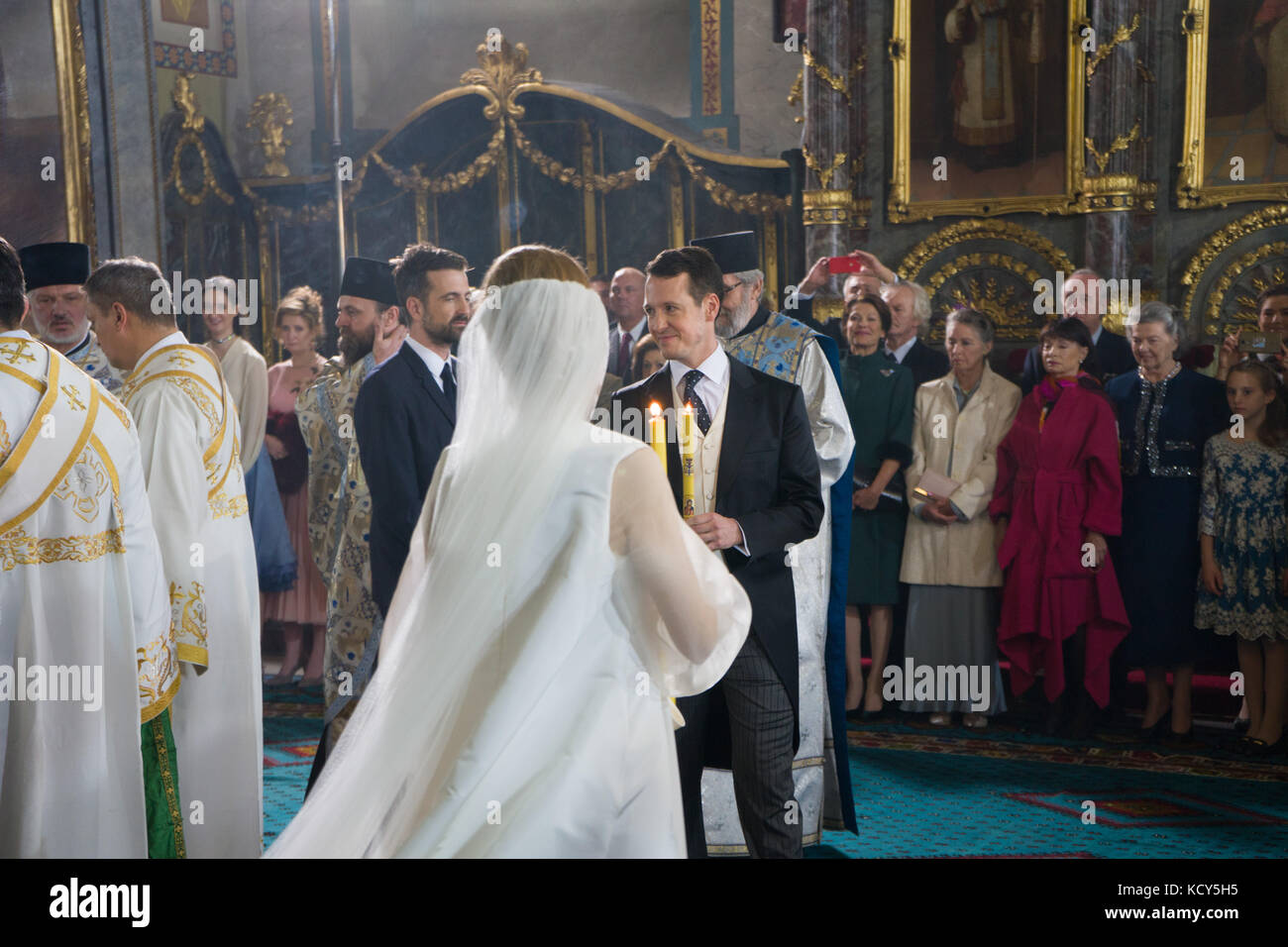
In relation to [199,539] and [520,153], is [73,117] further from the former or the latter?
[199,539]

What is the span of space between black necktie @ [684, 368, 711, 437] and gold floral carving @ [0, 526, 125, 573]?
1429 mm

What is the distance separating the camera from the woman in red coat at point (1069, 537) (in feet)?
18.0

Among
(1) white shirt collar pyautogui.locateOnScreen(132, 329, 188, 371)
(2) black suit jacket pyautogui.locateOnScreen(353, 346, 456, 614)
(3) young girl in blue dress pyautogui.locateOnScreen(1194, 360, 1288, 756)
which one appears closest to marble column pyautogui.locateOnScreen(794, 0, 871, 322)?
(3) young girl in blue dress pyautogui.locateOnScreen(1194, 360, 1288, 756)

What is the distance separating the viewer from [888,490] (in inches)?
238

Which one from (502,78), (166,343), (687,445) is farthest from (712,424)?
(502,78)

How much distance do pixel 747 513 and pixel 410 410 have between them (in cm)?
114

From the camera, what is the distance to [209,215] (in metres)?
11.1

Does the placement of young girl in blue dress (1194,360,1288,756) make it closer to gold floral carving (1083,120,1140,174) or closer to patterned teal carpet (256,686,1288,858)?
patterned teal carpet (256,686,1288,858)

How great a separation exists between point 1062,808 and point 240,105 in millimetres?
9802

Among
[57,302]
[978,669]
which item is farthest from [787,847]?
[57,302]

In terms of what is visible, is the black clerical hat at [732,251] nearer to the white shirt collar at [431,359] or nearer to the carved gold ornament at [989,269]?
the white shirt collar at [431,359]

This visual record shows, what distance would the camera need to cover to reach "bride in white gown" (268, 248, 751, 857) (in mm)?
1972

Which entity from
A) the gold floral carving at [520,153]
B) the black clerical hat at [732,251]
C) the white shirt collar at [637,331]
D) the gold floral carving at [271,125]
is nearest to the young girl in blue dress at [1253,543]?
the black clerical hat at [732,251]
